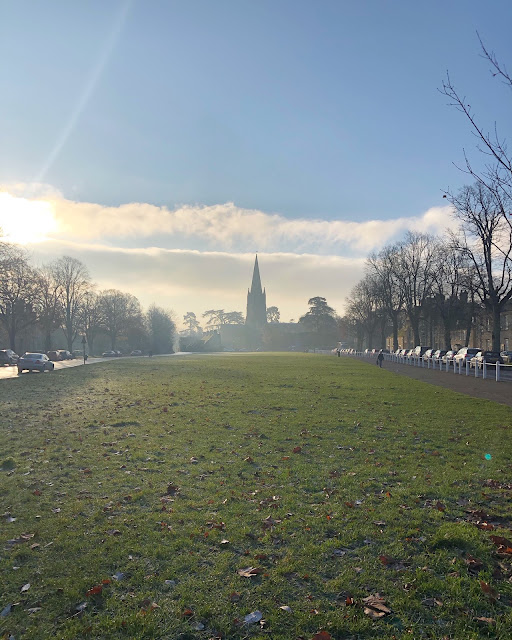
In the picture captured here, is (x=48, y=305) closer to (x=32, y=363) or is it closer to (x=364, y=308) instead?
(x=32, y=363)

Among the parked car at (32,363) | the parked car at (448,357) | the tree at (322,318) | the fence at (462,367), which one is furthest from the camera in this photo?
the tree at (322,318)

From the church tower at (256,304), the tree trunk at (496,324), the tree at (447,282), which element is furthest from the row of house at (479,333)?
the church tower at (256,304)

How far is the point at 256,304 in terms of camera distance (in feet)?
595

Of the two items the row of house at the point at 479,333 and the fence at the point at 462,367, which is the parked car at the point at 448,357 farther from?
the row of house at the point at 479,333

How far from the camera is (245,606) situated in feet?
13.5

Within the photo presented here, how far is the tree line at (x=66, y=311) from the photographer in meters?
55.7

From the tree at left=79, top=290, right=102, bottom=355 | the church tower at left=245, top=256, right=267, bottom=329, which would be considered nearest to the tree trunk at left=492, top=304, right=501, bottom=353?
the tree at left=79, top=290, right=102, bottom=355

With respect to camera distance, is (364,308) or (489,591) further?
(364,308)

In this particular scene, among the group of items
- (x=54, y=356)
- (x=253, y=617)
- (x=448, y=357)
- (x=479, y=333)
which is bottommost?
(x=54, y=356)

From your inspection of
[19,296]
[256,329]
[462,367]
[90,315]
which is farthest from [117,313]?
[256,329]

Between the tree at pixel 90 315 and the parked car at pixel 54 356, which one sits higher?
the tree at pixel 90 315

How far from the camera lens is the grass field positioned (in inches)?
157

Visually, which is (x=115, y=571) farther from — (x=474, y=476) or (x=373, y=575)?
(x=474, y=476)

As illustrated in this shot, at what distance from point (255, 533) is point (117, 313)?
98649mm
